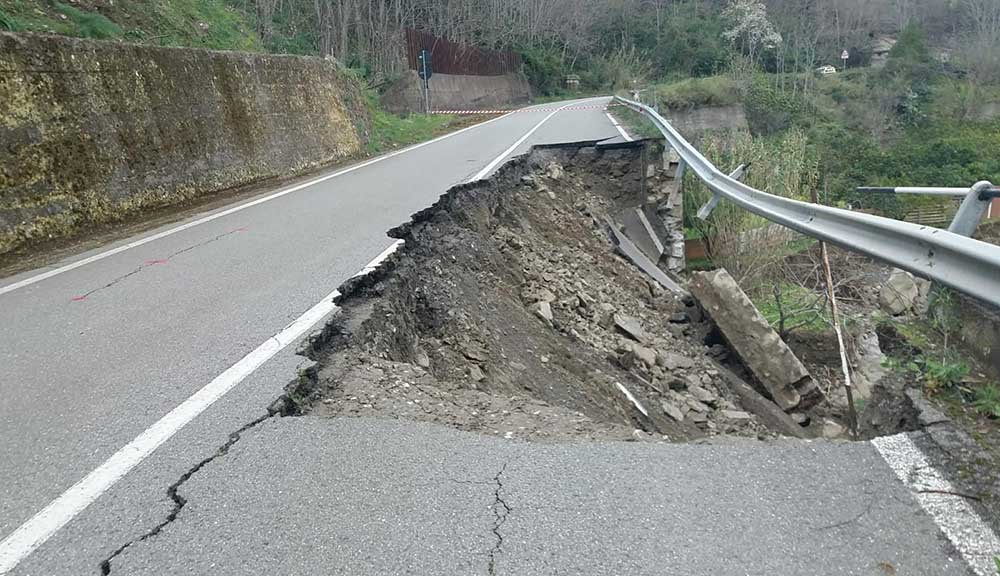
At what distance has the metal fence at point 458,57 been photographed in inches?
1495

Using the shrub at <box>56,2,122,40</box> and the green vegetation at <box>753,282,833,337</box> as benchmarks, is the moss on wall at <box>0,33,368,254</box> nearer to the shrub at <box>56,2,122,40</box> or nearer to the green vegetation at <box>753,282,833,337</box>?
the shrub at <box>56,2,122,40</box>

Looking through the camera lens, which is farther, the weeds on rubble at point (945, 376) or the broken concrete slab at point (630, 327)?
the broken concrete slab at point (630, 327)

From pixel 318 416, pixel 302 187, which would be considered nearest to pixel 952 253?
pixel 318 416

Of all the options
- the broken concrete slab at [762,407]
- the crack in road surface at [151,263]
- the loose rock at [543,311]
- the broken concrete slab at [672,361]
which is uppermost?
the crack in road surface at [151,263]

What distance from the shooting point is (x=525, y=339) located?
20.2ft

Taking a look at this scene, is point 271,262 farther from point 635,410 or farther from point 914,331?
point 914,331

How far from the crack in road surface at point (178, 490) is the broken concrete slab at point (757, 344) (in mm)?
5392

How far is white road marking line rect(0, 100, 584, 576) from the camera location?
2.50m

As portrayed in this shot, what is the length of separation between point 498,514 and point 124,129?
869cm

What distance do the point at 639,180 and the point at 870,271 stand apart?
4980 mm

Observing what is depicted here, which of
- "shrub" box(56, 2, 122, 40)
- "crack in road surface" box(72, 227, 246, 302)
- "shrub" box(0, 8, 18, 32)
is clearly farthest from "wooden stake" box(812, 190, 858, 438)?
"shrub" box(56, 2, 122, 40)

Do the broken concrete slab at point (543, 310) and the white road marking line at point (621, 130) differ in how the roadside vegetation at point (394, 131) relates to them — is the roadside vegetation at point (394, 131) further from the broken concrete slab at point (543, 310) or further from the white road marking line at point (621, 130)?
the broken concrete slab at point (543, 310)

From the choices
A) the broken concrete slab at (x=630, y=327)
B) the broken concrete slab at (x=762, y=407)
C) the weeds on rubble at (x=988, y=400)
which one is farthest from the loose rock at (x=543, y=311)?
the weeds on rubble at (x=988, y=400)

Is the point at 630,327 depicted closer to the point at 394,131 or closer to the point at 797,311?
the point at 797,311
